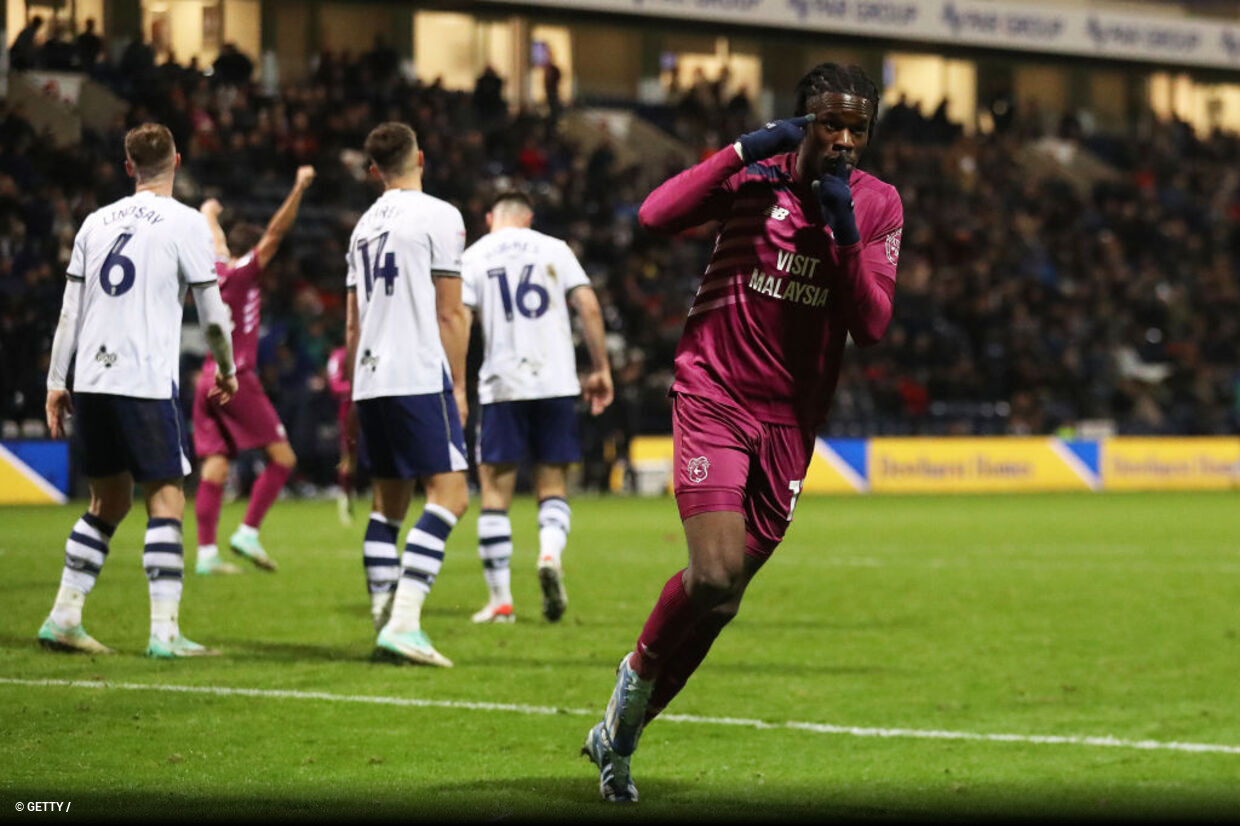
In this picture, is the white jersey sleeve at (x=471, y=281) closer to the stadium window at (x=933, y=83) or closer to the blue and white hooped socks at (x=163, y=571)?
the blue and white hooped socks at (x=163, y=571)

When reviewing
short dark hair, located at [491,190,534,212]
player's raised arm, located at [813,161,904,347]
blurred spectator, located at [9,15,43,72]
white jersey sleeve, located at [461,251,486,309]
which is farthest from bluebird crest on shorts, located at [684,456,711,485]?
blurred spectator, located at [9,15,43,72]

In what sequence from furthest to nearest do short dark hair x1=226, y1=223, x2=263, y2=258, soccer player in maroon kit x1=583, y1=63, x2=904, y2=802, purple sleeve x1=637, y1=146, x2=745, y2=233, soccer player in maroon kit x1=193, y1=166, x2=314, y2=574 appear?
1. short dark hair x1=226, y1=223, x2=263, y2=258
2. soccer player in maroon kit x1=193, y1=166, x2=314, y2=574
3. soccer player in maroon kit x1=583, y1=63, x2=904, y2=802
4. purple sleeve x1=637, y1=146, x2=745, y2=233

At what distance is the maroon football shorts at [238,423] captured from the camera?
13094 mm

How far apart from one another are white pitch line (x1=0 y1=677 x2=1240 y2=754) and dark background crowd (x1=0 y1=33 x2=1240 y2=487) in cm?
1362

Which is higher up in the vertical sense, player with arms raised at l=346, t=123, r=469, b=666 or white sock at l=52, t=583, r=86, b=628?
player with arms raised at l=346, t=123, r=469, b=666

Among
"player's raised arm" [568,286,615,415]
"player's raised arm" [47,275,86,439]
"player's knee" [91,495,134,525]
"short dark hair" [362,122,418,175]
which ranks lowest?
"player's knee" [91,495,134,525]

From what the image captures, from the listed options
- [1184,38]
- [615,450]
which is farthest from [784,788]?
[1184,38]

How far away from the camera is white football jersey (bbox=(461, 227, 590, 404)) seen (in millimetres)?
10758

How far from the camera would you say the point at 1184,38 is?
155 feet

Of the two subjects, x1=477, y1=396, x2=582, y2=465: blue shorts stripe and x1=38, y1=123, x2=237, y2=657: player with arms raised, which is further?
x1=477, y1=396, x2=582, y2=465: blue shorts stripe

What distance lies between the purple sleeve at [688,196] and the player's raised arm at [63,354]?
12.5ft

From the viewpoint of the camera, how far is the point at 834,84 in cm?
538

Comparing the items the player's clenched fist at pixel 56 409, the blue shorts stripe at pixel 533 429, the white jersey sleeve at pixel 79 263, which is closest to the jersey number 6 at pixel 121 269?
the white jersey sleeve at pixel 79 263

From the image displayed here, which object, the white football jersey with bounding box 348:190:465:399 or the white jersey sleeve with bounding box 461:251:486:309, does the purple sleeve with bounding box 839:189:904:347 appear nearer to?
the white football jersey with bounding box 348:190:465:399
